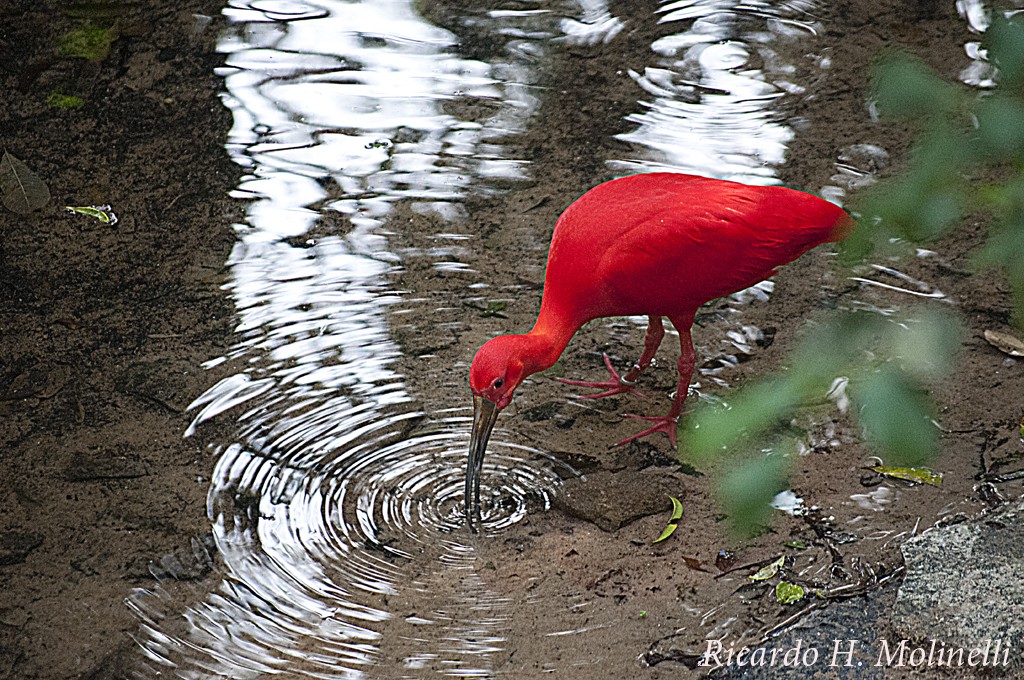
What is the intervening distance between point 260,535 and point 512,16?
336cm

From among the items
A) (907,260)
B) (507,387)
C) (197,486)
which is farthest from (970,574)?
(197,486)

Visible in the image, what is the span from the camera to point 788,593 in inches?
109

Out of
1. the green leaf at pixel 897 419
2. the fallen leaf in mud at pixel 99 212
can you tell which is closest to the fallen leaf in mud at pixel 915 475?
the green leaf at pixel 897 419

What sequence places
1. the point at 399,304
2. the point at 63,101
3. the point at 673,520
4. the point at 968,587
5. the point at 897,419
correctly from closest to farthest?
the point at 897,419 < the point at 968,587 < the point at 673,520 < the point at 399,304 < the point at 63,101

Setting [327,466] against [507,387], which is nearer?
[507,387]

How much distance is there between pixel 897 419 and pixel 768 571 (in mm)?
1817

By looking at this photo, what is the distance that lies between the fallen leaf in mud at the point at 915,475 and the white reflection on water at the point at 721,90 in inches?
60.6

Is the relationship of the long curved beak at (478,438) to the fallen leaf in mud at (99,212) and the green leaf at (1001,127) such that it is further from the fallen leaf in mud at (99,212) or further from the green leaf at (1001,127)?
the fallen leaf in mud at (99,212)

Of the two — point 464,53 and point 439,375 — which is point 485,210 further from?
point 464,53

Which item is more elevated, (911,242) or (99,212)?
(911,242)

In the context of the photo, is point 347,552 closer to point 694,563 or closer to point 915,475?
point 694,563

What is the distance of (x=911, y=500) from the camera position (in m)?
3.04

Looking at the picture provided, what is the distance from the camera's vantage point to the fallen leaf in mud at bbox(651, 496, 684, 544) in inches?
118

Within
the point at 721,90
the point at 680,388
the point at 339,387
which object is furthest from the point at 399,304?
the point at 721,90
